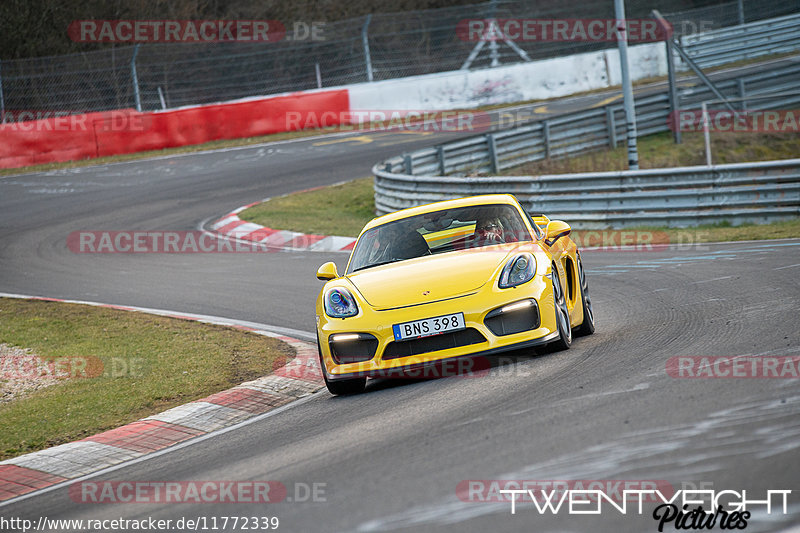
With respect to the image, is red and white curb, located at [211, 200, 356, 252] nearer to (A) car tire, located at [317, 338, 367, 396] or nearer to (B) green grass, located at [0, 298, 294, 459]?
(B) green grass, located at [0, 298, 294, 459]

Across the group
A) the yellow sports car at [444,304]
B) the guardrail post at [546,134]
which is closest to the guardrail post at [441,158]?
the guardrail post at [546,134]

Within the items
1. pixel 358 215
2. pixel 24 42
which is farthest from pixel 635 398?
pixel 24 42

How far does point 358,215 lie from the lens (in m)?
20.1

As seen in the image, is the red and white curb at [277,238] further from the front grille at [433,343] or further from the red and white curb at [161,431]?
the front grille at [433,343]

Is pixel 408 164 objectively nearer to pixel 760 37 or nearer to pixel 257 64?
pixel 257 64

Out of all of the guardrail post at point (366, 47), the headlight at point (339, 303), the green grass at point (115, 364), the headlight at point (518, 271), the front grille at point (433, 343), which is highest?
the guardrail post at point (366, 47)

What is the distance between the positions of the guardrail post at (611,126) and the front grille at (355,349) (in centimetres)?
1812

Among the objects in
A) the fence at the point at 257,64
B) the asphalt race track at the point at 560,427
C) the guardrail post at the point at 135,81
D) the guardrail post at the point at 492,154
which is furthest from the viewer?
the guardrail post at the point at 135,81

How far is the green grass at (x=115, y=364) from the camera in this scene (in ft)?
24.9

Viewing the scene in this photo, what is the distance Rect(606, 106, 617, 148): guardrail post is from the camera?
2395cm

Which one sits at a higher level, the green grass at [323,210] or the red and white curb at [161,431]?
the green grass at [323,210]

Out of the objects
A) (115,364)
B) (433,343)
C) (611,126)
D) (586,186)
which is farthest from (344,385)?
(611,126)

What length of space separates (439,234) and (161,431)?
Answer: 2801 millimetres

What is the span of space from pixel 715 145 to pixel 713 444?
2018 centimetres
